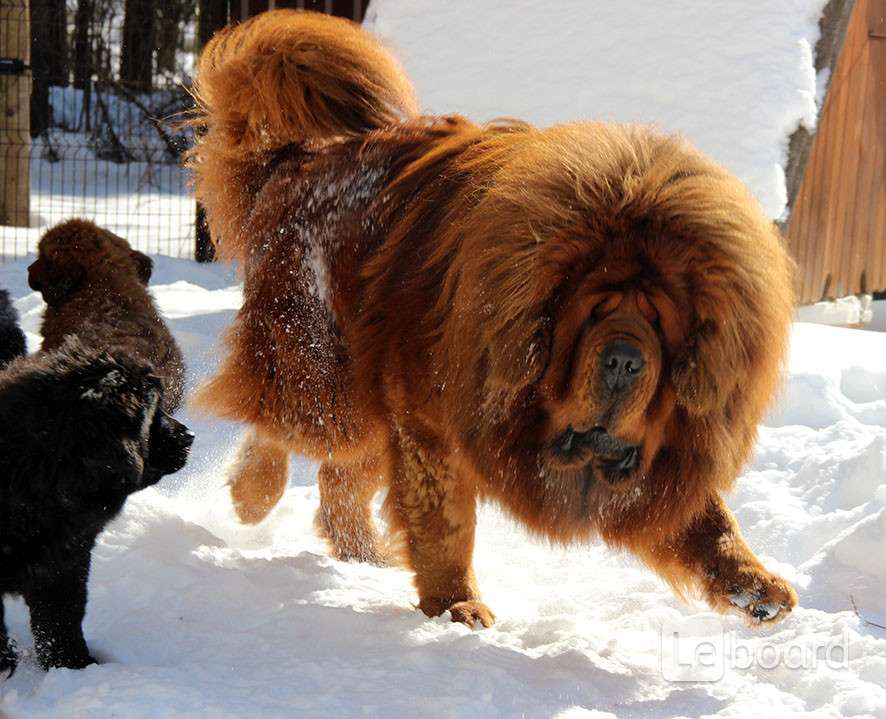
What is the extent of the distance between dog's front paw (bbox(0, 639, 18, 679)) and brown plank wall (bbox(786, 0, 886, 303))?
5693 millimetres

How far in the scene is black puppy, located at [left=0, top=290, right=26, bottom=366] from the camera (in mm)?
3619

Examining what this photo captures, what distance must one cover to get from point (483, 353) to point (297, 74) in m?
1.49

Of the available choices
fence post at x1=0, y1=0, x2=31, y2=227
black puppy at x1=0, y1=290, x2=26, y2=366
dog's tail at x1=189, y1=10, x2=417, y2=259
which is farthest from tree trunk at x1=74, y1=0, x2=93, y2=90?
black puppy at x1=0, y1=290, x2=26, y2=366

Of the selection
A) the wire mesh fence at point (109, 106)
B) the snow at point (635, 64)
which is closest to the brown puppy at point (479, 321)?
the snow at point (635, 64)

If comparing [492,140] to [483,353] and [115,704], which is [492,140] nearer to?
[483,353]

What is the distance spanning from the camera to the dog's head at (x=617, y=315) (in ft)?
8.61

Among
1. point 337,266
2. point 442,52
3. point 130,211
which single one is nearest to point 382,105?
point 337,266

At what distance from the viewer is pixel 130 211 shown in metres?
10.2

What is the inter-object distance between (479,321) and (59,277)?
218 centimetres

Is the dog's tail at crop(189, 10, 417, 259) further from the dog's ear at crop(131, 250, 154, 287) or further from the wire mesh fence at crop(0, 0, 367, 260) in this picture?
the wire mesh fence at crop(0, 0, 367, 260)

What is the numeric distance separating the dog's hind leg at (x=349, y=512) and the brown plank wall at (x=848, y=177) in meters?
4.16

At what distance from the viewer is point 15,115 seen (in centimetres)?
822

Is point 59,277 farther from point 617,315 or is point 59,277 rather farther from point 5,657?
point 617,315

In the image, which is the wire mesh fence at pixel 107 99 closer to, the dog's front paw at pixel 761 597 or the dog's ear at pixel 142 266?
the dog's ear at pixel 142 266
